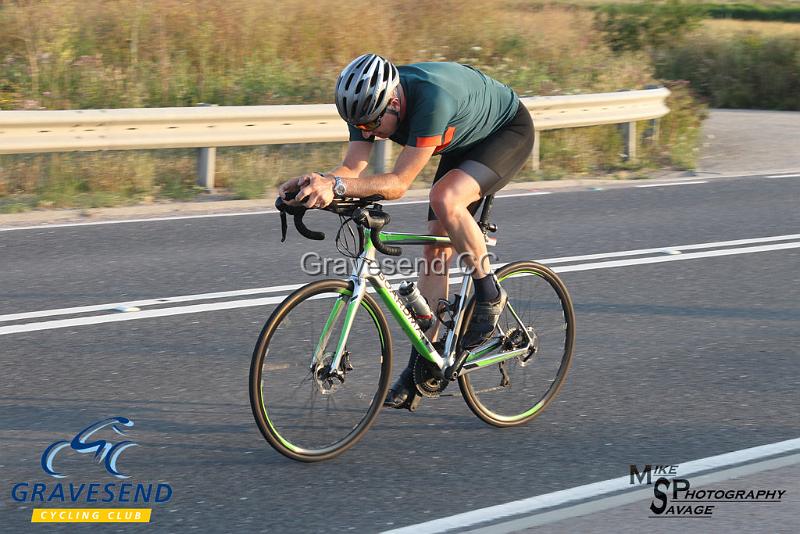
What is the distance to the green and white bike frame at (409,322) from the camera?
185 inches

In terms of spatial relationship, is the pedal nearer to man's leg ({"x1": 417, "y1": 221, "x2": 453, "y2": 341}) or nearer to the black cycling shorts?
man's leg ({"x1": 417, "y1": 221, "x2": 453, "y2": 341})

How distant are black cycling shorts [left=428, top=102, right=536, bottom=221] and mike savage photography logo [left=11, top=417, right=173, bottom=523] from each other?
70.4 inches

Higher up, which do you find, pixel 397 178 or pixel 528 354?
pixel 397 178

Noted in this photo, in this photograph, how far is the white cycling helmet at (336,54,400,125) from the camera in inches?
177

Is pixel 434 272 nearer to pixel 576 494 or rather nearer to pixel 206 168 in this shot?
pixel 576 494

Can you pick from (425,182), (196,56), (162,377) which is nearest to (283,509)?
(162,377)

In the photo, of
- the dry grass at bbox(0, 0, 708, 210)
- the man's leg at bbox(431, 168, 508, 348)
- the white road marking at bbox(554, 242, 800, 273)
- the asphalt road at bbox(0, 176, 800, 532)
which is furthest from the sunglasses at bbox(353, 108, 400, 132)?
the dry grass at bbox(0, 0, 708, 210)

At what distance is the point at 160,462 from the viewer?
15.5ft

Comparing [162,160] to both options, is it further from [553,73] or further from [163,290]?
[553,73]

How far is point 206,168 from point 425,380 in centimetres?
683

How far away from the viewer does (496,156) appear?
16.7 feet

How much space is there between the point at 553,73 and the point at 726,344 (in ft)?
39.0

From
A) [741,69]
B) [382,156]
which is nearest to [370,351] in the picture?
[382,156]

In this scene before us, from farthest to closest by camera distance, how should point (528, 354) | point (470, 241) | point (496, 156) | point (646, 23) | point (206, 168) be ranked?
point (646, 23) < point (206, 168) < point (528, 354) < point (496, 156) < point (470, 241)
